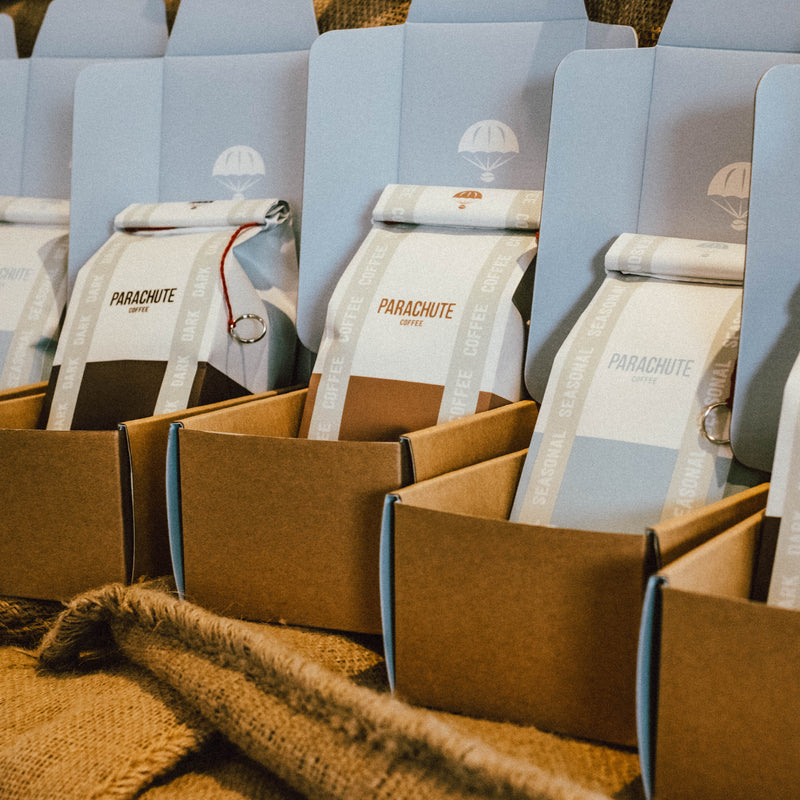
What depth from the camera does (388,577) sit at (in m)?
0.77

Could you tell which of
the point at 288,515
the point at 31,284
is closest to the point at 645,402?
the point at 288,515

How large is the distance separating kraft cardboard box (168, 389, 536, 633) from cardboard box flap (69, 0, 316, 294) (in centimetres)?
65

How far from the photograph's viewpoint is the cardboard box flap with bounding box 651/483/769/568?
0.67 metres

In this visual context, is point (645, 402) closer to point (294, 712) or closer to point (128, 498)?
point (294, 712)

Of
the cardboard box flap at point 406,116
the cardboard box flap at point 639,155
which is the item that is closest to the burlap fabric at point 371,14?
the cardboard box flap at point 406,116

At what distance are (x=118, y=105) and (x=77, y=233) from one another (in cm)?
24

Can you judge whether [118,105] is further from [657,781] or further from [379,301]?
[657,781]

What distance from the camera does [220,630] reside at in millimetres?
763

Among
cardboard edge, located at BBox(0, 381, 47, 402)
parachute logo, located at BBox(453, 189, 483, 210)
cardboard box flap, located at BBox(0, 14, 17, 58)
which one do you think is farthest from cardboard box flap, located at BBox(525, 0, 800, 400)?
cardboard box flap, located at BBox(0, 14, 17, 58)

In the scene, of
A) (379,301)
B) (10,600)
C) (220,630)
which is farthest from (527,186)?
(10,600)

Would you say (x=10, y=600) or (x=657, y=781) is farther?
(x=10, y=600)

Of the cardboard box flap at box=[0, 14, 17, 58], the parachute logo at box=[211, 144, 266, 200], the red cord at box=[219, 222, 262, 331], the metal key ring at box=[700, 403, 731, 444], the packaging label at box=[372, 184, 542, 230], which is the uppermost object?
the cardboard box flap at box=[0, 14, 17, 58]

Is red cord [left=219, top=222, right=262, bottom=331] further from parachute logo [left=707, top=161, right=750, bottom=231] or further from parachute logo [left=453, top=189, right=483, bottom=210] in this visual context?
parachute logo [left=707, top=161, right=750, bottom=231]

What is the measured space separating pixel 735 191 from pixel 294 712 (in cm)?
80
